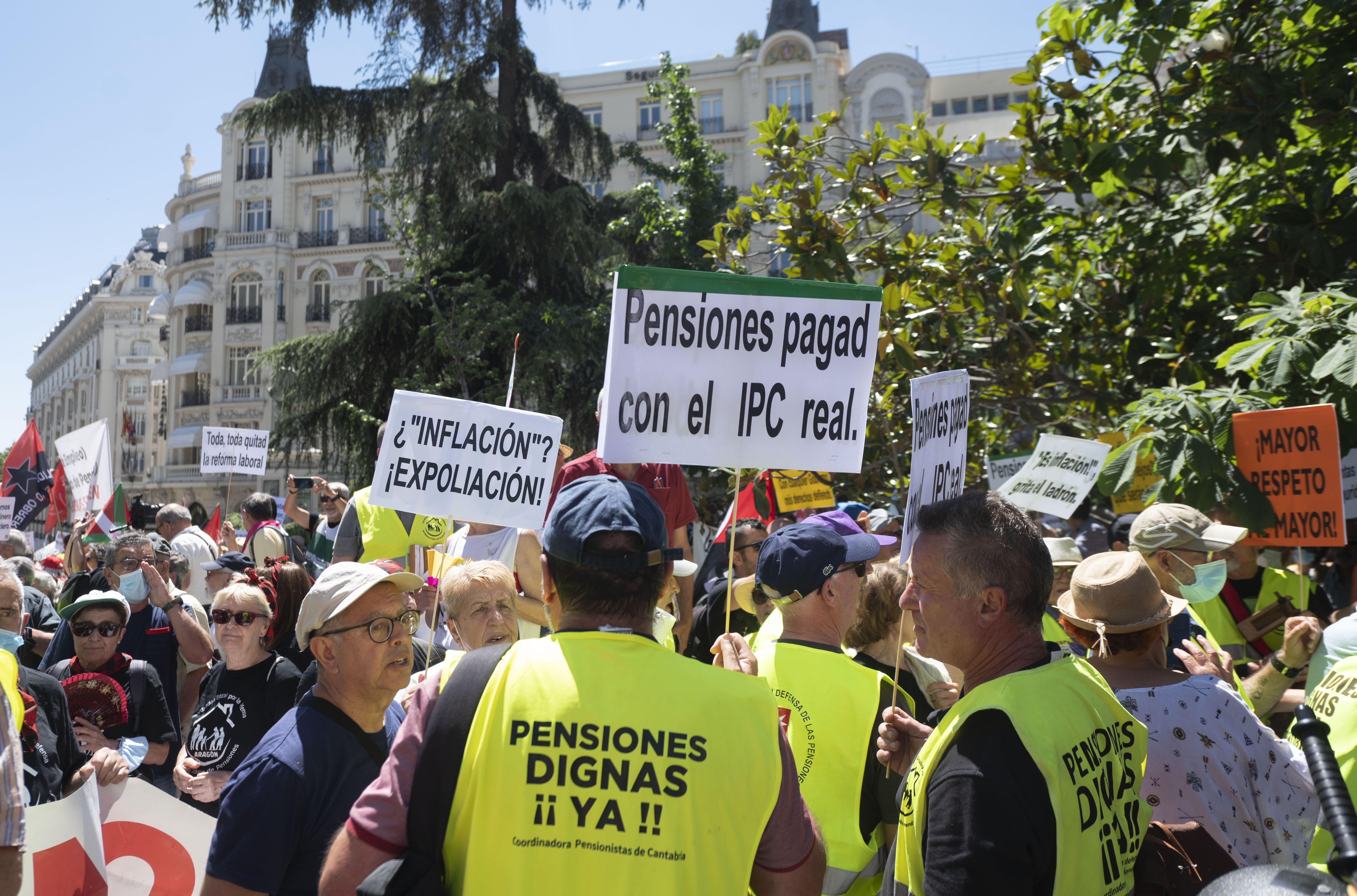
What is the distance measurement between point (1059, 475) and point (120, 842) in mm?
5466

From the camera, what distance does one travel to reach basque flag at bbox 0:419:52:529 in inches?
493

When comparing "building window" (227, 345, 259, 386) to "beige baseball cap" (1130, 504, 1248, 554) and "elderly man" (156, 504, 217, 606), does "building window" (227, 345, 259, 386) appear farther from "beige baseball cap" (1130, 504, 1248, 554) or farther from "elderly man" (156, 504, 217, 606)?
"beige baseball cap" (1130, 504, 1248, 554)

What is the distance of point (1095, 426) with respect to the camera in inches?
362

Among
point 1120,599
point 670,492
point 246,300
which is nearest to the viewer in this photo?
point 1120,599

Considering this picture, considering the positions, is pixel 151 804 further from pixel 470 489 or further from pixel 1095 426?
pixel 1095 426

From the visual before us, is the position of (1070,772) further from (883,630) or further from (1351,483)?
(1351,483)

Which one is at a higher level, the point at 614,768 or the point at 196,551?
the point at 196,551

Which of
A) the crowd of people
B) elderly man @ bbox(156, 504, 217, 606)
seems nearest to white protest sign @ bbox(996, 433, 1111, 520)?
the crowd of people

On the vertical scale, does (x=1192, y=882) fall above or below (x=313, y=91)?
below

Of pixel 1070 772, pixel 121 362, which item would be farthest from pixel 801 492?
pixel 121 362

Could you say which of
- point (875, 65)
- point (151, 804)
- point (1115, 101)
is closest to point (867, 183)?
point (1115, 101)

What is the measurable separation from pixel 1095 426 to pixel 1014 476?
2610 millimetres

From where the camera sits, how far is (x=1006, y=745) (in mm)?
1995

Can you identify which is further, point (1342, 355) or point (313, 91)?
point (313, 91)
